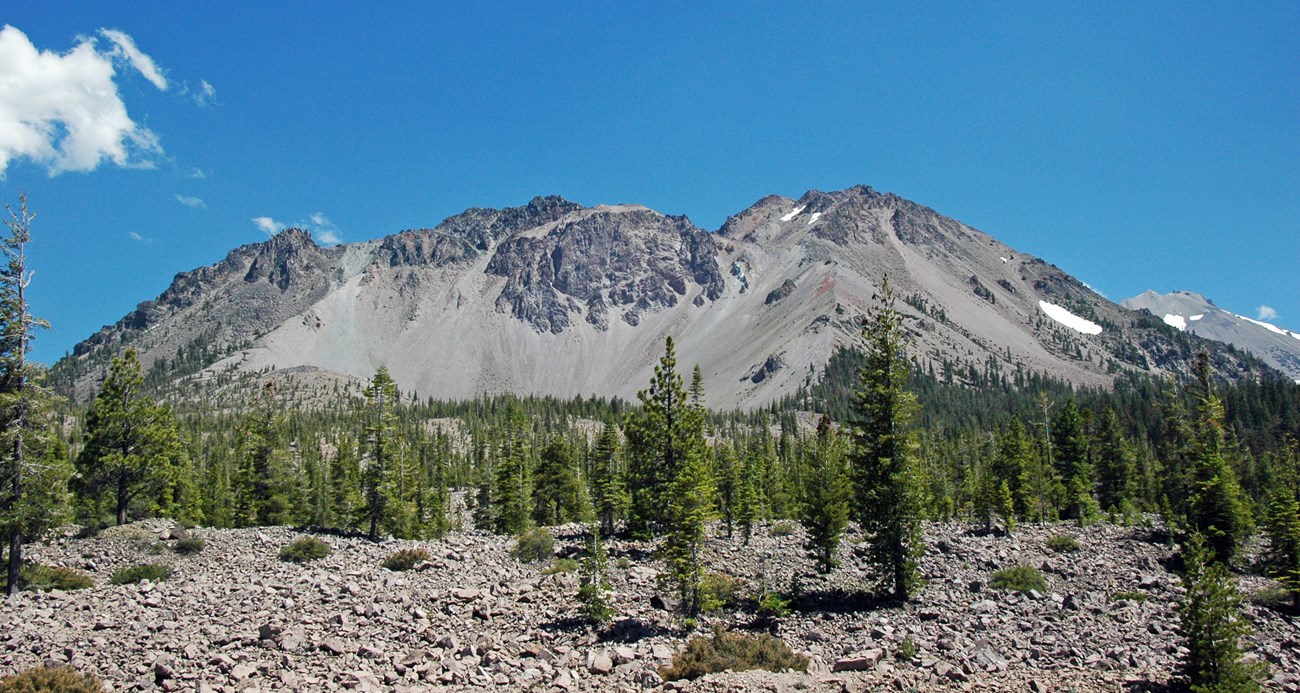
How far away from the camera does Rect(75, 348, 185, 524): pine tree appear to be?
37562 mm

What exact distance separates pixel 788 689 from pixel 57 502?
2764 centimetres

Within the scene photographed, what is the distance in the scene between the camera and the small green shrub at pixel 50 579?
2509cm

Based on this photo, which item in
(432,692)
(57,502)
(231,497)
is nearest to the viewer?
(432,692)

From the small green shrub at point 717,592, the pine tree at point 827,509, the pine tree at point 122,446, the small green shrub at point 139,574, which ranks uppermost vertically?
the pine tree at point 122,446

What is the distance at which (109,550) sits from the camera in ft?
99.2

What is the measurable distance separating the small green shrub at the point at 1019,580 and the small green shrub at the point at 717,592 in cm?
1086

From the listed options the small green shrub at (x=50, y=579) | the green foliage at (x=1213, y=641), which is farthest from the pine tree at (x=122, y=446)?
the green foliage at (x=1213, y=641)

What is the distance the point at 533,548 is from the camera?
34.8m

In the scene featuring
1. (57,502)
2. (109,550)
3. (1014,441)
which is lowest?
(109,550)

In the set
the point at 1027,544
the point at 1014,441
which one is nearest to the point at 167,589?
the point at 1027,544

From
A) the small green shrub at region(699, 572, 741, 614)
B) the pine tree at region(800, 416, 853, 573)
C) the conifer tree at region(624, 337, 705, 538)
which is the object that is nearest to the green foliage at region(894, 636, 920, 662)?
the small green shrub at region(699, 572, 741, 614)

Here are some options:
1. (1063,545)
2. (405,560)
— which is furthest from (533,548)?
(1063,545)

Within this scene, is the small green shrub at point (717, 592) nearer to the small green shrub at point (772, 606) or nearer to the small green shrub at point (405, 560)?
the small green shrub at point (772, 606)

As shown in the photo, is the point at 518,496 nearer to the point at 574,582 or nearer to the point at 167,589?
the point at 574,582
